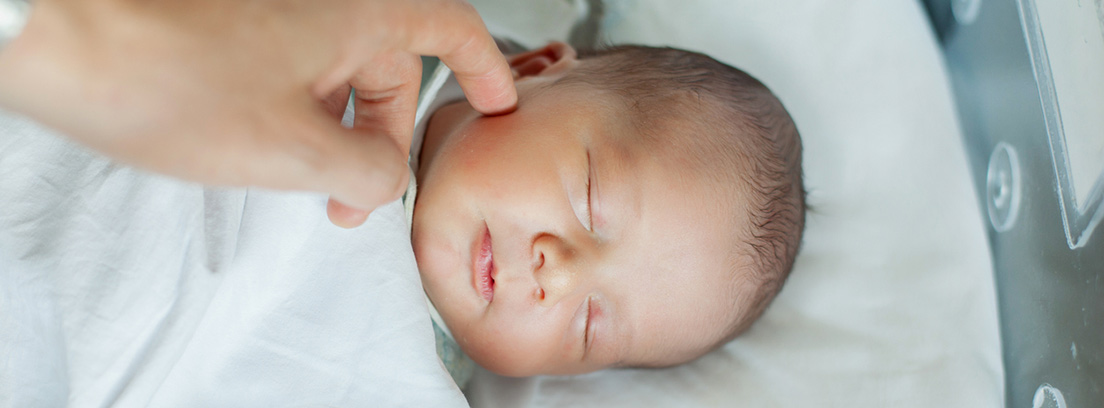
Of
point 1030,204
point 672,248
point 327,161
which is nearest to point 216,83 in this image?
point 327,161

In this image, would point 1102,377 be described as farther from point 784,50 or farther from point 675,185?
point 784,50

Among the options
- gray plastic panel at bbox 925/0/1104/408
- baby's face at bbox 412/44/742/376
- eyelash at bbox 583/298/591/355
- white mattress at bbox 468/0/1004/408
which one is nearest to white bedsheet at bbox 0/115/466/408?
baby's face at bbox 412/44/742/376

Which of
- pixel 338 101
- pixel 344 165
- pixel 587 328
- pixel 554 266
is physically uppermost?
pixel 344 165

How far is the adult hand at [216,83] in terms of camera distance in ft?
1.21

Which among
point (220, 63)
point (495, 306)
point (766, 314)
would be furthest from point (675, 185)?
point (220, 63)

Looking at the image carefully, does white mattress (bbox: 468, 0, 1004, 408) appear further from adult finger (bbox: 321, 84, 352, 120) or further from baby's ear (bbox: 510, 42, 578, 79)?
adult finger (bbox: 321, 84, 352, 120)

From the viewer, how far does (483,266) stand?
0.91m

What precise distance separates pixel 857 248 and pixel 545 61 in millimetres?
598

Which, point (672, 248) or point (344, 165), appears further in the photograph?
point (672, 248)

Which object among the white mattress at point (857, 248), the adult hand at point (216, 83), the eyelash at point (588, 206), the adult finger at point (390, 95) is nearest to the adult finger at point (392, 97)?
the adult finger at point (390, 95)

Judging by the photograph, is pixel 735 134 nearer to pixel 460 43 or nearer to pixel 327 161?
pixel 460 43

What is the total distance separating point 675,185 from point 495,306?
276 millimetres

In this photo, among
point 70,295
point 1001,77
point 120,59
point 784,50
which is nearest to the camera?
point 120,59

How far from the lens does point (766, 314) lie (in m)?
1.18
